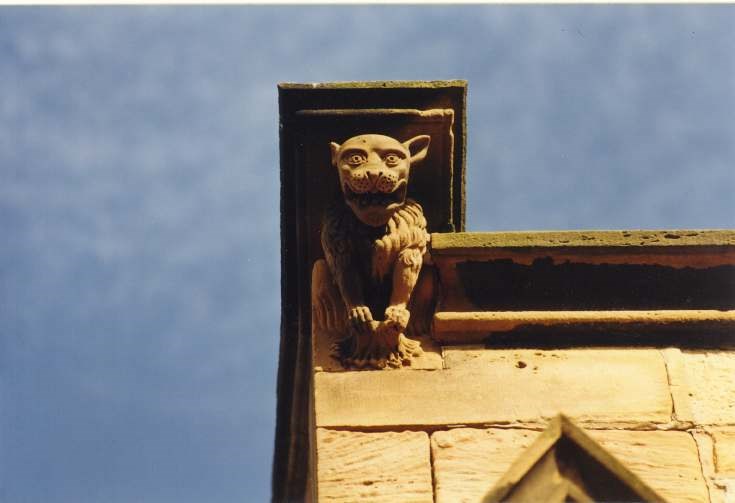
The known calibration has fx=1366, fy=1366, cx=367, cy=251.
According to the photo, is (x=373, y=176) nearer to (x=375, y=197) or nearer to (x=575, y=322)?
(x=375, y=197)

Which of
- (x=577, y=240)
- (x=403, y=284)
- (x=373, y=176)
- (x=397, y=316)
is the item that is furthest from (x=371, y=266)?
(x=577, y=240)

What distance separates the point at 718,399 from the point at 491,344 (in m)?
1.04

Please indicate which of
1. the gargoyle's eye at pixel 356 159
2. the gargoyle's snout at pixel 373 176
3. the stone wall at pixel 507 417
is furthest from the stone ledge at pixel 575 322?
the gargoyle's eye at pixel 356 159

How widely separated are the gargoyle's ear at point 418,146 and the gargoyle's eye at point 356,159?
310 millimetres

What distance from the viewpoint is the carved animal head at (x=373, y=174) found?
21.0ft

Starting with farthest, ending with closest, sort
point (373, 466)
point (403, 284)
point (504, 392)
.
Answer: point (403, 284)
point (504, 392)
point (373, 466)

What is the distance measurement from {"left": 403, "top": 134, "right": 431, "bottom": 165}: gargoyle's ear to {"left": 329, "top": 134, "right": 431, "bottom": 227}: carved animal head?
8 cm

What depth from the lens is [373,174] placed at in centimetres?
638

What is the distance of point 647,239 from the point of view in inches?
256

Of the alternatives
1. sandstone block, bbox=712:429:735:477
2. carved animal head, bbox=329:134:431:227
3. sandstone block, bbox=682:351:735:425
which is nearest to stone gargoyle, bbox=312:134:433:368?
carved animal head, bbox=329:134:431:227

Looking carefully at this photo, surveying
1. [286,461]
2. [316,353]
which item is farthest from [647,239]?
[286,461]

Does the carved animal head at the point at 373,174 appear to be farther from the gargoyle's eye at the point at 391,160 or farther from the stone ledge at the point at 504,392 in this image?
the stone ledge at the point at 504,392

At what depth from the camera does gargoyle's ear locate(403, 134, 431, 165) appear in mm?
6711

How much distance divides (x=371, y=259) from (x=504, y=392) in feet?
2.96
